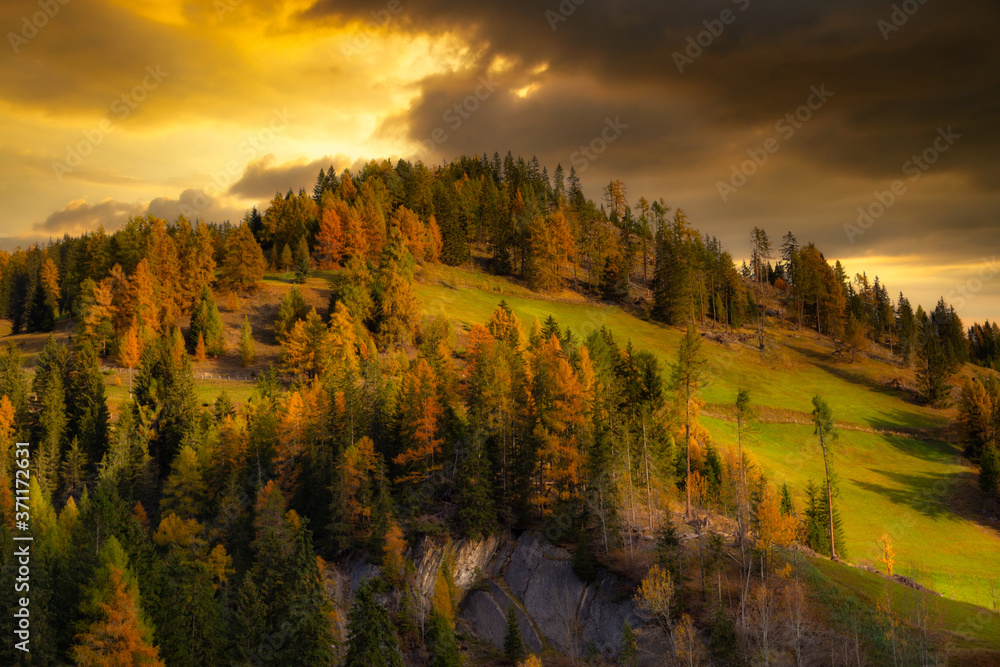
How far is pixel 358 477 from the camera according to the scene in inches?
2414

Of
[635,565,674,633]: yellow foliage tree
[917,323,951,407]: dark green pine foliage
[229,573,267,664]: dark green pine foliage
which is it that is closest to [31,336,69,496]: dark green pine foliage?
[229,573,267,664]: dark green pine foliage

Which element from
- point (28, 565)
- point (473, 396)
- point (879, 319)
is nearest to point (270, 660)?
point (28, 565)

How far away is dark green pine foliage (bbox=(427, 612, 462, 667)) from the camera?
152ft

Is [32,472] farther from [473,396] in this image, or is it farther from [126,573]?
[473,396]

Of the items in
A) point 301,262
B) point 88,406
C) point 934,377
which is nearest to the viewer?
point 88,406

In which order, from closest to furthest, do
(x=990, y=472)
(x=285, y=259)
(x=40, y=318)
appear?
1. (x=990, y=472)
2. (x=40, y=318)
3. (x=285, y=259)

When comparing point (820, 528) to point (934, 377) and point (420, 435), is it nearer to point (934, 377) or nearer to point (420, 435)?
point (420, 435)

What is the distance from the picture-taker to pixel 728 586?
45.9m

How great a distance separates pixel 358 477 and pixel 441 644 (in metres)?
19.2

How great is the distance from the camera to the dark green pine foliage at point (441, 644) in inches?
1827

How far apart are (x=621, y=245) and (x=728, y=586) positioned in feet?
381

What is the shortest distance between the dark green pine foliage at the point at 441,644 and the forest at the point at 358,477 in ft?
0.69

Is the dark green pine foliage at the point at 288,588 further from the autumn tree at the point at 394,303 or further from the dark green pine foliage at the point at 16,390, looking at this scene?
the autumn tree at the point at 394,303

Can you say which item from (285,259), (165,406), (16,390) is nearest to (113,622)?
(165,406)
